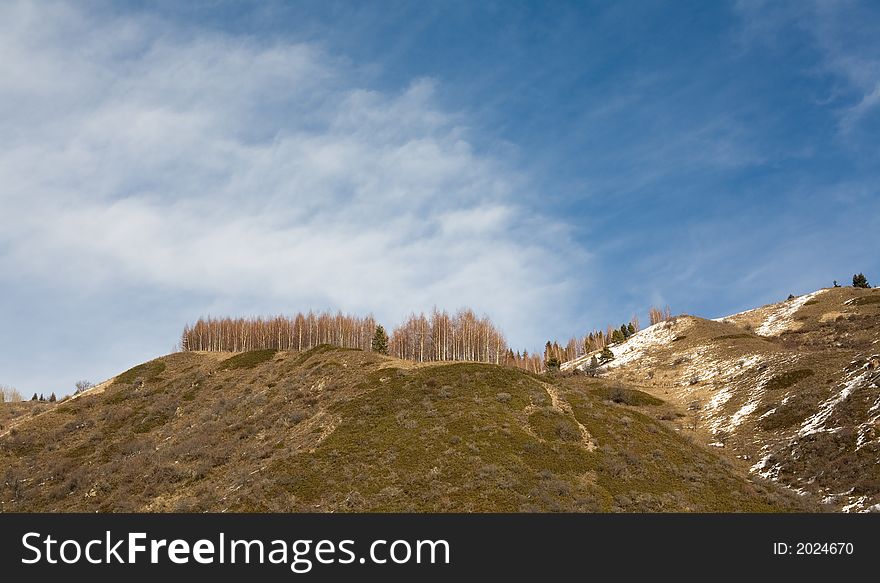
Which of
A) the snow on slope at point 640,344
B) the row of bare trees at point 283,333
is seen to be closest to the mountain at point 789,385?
the snow on slope at point 640,344

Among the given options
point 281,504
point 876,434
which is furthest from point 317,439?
point 876,434

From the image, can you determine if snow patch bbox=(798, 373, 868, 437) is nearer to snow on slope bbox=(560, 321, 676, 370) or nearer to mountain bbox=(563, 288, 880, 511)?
mountain bbox=(563, 288, 880, 511)

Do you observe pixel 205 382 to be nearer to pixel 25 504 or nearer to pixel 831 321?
pixel 25 504

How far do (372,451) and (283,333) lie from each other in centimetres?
7349

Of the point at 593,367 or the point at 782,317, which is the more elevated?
the point at 782,317

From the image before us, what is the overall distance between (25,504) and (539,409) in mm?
49026

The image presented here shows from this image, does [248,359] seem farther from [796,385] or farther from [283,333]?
[796,385]

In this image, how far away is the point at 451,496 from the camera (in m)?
39.7

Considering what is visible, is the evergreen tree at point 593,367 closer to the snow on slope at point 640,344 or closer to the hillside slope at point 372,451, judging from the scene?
the snow on slope at point 640,344

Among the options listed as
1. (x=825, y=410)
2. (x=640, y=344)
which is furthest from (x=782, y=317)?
(x=825, y=410)

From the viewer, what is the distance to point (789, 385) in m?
68.8

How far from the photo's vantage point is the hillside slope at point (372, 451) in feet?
136

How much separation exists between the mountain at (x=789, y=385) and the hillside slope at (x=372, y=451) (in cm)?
538

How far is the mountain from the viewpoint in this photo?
4872 centimetres
